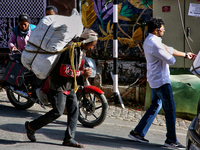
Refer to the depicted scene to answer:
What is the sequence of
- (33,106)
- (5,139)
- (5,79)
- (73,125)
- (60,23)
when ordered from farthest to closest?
(33,106), (5,79), (5,139), (73,125), (60,23)

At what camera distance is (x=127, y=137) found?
481cm

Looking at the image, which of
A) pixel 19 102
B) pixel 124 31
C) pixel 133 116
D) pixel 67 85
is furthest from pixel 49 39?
pixel 124 31

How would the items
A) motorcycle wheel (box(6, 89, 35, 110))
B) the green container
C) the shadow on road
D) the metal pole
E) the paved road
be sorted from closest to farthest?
1. the paved road
2. the shadow on road
3. motorcycle wheel (box(6, 89, 35, 110))
4. the green container
5. the metal pole

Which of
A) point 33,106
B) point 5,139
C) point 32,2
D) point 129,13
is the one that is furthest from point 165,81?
point 32,2

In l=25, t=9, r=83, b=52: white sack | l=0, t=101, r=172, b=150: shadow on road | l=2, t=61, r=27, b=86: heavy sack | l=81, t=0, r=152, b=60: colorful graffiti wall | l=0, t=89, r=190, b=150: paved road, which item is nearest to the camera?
l=25, t=9, r=83, b=52: white sack

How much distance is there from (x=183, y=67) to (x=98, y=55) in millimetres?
2394

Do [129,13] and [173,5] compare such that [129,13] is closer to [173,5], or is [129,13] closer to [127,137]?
[173,5]

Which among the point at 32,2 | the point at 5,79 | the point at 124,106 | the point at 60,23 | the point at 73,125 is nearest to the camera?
the point at 60,23

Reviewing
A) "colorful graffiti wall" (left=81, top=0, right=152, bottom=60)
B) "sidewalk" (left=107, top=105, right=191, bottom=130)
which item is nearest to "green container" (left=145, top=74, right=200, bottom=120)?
"sidewalk" (left=107, top=105, right=191, bottom=130)

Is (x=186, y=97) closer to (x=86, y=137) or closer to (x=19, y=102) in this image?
(x=86, y=137)

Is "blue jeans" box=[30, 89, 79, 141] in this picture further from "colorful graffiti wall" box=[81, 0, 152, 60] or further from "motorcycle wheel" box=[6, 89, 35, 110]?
"colorful graffiti wall" box=[81, 0, 152, 60]

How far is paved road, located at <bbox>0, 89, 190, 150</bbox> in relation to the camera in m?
4.20

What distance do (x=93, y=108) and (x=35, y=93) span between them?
3.77 feet

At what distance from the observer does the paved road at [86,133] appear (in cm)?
420
